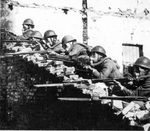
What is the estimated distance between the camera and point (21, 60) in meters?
9.44

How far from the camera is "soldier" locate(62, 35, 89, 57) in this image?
9856mm

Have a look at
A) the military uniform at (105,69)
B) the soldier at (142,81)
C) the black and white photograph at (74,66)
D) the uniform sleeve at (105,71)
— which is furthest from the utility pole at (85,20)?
the soldier at (142,81)

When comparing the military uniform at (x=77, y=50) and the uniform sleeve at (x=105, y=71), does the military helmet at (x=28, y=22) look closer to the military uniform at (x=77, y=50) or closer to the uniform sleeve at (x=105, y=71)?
the military uniform at (x=77, y=50)

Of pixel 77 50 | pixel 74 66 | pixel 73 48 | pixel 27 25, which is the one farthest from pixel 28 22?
pixel 74 66

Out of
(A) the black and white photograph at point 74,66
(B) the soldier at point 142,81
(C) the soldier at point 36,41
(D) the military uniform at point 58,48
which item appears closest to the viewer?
(A) the black and white photograph at point 74,66

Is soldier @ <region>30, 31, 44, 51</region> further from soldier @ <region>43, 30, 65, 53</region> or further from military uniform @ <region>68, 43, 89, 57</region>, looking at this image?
military uniform @ <region>68, 43, 89, 57</region>

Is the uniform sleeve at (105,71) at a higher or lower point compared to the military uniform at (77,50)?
lower

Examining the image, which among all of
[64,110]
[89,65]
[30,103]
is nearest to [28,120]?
[30,103]

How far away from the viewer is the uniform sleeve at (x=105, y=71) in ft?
28.2

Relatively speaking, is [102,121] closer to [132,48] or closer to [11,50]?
[11,50]

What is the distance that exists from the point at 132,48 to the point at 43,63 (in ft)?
22.8

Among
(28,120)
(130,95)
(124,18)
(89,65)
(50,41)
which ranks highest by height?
(124,18)

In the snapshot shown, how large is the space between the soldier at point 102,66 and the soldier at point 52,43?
155cm

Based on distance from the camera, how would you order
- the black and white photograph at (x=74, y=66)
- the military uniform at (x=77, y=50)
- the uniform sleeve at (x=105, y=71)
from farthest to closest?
the military uniform at (x=77, y=50), the uniform sleeve at (x=105, y=71), the black and white photograph at (x=74, y=66)
